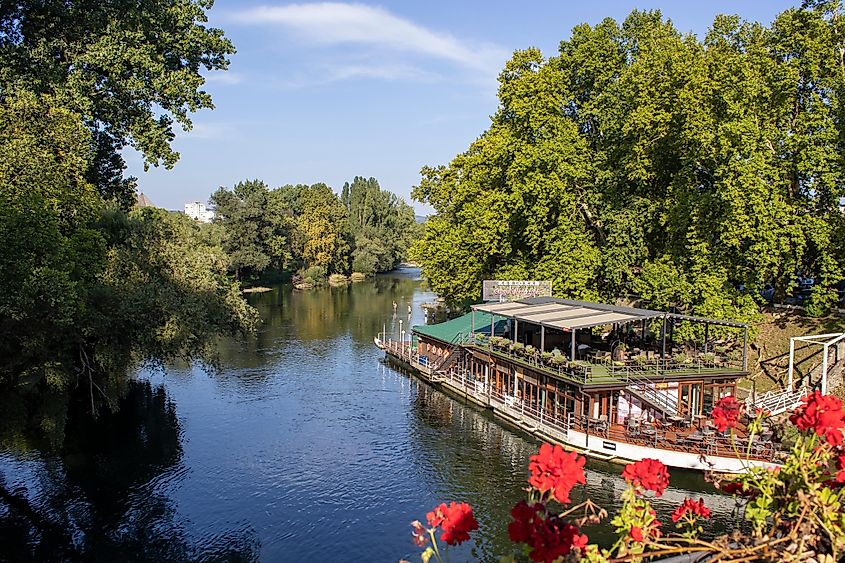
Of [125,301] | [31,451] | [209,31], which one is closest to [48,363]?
[125,301]

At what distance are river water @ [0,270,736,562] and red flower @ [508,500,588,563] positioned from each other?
11.1 meters

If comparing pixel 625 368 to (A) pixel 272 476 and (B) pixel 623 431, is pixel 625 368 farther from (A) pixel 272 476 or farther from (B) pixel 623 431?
(A) pixel 272 476

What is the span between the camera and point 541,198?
147ft

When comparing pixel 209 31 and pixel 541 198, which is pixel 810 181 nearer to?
pixel 541 198

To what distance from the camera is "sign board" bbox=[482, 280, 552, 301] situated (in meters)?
44.2

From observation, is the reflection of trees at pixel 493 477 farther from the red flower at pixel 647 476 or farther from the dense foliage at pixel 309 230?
the dense foliage at pixel 309 230

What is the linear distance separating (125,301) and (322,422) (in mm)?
12672

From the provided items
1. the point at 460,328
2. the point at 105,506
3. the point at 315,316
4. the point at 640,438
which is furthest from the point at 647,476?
the point at 315,316

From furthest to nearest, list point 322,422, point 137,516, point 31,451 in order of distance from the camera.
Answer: point 322,422, point 31,451, point 137,516

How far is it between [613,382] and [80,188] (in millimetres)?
23697

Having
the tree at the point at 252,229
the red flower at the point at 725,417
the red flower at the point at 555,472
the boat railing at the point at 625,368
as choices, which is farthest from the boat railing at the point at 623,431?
the tree at the point at 252,229

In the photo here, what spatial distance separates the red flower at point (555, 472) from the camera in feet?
15.3

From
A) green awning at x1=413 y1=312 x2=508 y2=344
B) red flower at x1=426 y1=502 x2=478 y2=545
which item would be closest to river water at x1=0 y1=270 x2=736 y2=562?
green awning at x1=413 y1=312 x2=508 y2=344

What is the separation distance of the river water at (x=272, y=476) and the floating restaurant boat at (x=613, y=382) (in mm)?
1228
